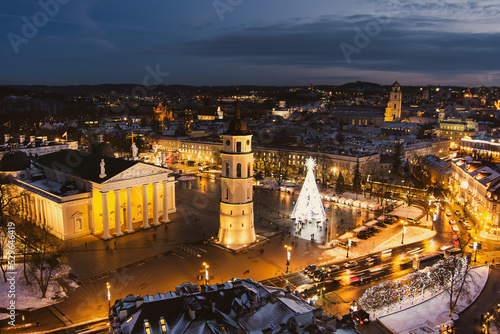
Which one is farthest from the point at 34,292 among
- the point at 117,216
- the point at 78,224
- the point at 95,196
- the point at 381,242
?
the point at 381,242

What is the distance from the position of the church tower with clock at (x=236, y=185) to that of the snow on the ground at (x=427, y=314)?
557 inches

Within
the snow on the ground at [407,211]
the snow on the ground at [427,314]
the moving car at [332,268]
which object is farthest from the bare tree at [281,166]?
the snow on the ground at [427,314]

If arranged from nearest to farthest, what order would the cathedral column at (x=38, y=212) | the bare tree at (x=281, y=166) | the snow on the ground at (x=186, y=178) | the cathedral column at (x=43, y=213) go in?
the cathedral column at (x=43, y=213), the cathedral column at (x=38, y=212), the snow on the ground at (x=186, y=178), the bare tree at (x=281, y=166)

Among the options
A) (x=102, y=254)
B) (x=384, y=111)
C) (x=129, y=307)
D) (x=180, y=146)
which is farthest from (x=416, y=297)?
(x=384, y=111)

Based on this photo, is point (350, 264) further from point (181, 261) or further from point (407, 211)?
point (407, 211)

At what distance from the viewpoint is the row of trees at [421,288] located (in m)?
26.1

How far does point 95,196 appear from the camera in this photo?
39781 mm

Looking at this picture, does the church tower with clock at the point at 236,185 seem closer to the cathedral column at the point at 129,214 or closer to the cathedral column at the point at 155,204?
the cathedral column at the point at 155,204

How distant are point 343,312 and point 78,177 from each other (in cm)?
2854

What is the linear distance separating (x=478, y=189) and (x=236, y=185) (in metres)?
30.0

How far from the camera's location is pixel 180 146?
290 ft

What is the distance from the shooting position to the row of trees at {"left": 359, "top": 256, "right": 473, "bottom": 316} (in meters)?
26.1

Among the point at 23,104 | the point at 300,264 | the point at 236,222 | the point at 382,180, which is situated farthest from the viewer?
the point at 23,104

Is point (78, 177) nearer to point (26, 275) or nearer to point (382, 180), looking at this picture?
point (26, 275)
